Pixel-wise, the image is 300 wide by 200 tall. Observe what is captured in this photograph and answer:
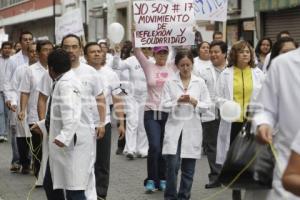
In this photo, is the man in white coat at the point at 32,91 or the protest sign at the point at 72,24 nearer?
the man in white coat at the point at 32,91

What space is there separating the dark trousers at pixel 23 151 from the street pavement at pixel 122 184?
A: 7.3 inches

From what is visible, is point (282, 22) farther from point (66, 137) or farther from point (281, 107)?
point (281, 107)

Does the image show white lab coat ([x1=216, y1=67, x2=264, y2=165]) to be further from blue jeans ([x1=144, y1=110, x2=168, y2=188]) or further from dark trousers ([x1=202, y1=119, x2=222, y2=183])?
dark trousers ([x1=202, y1=119, x2=222, y2=183])

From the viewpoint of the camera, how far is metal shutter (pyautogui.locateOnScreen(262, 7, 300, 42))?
2133cm

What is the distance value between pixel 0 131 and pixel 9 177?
4525mm

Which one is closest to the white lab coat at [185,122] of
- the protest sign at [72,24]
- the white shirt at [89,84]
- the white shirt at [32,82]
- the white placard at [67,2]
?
the white shirt at [89,84]

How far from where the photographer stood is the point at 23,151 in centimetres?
1067

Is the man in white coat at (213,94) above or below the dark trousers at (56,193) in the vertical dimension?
above

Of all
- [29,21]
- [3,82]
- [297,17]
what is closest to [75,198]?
[3,82]

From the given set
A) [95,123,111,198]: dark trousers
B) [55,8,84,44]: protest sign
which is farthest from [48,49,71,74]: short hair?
[55,8,84,44]: protest sign

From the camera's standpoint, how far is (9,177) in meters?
10.6

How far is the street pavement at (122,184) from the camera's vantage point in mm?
8891

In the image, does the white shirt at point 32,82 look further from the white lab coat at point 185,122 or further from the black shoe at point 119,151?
the black shoe at point 119,151

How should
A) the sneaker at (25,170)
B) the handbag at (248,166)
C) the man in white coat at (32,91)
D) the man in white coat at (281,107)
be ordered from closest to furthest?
the man in white coat at (281,107) < the handbag at (248,166) < the man in white coat at (32,91) < the sneaker at (25,170)
